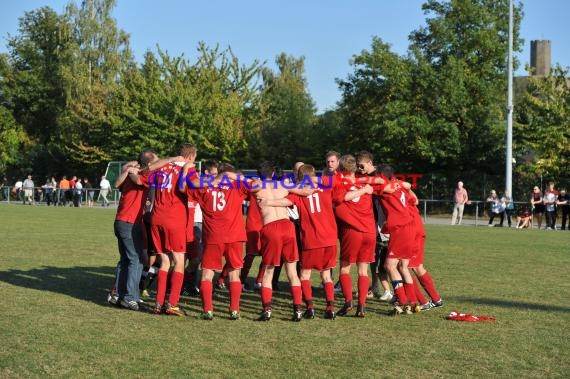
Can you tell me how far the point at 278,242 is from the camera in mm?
9109

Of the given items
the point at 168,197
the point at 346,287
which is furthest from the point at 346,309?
the point at 168,197

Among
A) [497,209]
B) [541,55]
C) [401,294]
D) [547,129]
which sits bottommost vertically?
[401,294]

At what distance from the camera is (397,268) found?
388 inches

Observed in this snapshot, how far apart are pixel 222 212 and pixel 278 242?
756 mm

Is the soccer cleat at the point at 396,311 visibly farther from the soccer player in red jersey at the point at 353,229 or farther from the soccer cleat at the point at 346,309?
the soccer cleat at the point at 346,309

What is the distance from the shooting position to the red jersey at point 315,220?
9.27 metres

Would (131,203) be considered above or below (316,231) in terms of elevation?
above

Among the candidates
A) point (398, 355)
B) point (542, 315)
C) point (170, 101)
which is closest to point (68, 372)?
point (398, 355)

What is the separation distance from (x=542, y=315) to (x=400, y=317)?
1771 mm

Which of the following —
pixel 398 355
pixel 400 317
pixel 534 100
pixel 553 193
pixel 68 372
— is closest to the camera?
pixel 68 372

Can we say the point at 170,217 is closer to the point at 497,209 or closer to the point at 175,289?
the point at 175,289

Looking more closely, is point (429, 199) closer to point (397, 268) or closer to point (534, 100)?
point (534, 100)

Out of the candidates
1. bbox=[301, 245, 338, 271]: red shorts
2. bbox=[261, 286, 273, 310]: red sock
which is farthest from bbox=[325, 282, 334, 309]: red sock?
bbox=[261, 286, 273, 310]: red sock

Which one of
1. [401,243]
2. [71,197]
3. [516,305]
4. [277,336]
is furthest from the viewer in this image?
[71,197]
